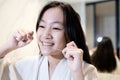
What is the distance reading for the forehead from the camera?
0.65 metres

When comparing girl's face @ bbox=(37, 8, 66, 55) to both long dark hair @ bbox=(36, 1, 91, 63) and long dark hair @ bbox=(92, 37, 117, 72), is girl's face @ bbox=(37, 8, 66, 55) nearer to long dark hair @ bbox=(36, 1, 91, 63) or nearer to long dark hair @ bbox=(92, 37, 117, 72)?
long dark hair @ bbox=(36, 1, 91, 63)

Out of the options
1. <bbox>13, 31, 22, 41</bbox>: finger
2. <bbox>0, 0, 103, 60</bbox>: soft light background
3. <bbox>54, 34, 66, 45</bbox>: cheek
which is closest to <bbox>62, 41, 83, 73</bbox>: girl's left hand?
<bbox>54, 34, 66, 45</bbox>: cheek

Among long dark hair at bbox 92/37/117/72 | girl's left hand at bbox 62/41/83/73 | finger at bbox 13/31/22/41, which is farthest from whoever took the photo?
long dark hair at bbox 92/37/117/72

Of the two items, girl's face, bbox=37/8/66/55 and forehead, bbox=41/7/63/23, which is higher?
forehead, bbox=41/7/63/23

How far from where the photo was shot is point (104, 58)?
3.65 feet

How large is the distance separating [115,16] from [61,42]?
710mm

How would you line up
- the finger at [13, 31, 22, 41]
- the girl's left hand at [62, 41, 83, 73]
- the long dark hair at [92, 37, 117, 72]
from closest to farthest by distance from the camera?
1. the girl's left hand at [62, 41, 83, 73]
2. the finger at [13, 31, 22, 41]
3. the long dark hair at [92, 37, 117, 72]

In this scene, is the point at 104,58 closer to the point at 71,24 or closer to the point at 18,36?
the point at 71,24

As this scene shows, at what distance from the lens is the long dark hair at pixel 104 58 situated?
109 cm

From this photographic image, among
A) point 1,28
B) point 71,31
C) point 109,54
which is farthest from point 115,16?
point 1,28

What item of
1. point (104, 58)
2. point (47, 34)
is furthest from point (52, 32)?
point (104, 58)

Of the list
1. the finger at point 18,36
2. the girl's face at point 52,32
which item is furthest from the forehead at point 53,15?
the finger at point 18,36

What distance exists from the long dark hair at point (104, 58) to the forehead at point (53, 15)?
0.52m

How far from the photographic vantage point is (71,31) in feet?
2.23
